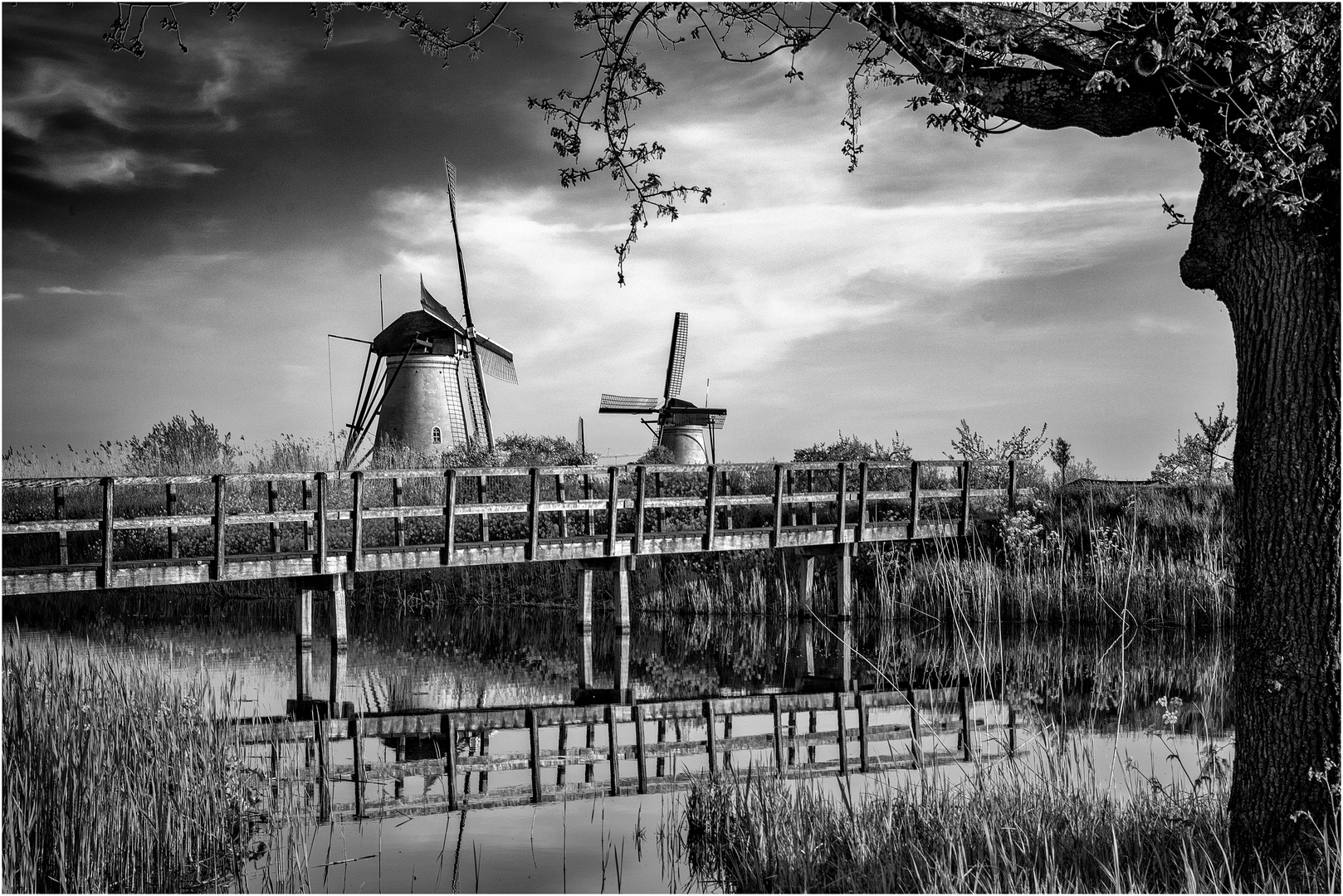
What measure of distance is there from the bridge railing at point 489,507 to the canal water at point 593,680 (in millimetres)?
1296

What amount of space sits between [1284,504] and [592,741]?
250 inches

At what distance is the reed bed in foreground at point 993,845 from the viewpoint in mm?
4602

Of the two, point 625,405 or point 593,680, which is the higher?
point 625,405

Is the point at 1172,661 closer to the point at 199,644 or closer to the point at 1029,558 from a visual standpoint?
the point at 1029,558

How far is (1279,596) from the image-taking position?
14.8 feet

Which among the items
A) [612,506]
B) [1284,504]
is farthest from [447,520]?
[1284,504]

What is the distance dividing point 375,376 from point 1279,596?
28.0 m

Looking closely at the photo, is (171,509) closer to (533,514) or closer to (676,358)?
(533,514)

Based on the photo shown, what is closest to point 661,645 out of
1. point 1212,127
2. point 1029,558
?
point 1029,558

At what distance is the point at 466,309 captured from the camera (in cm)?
3175

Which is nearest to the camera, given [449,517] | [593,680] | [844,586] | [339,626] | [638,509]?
[593,680]

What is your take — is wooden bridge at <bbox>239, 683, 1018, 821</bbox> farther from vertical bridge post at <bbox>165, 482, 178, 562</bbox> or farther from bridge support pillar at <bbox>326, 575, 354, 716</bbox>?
vertical bridge post at <bbox>165, 482, 178, 562</bbox>

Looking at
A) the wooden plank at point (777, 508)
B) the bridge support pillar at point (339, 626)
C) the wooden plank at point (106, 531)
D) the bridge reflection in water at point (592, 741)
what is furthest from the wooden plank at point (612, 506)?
the wooden plank at point (106, 531)

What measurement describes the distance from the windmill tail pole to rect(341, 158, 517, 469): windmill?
0.09ft
